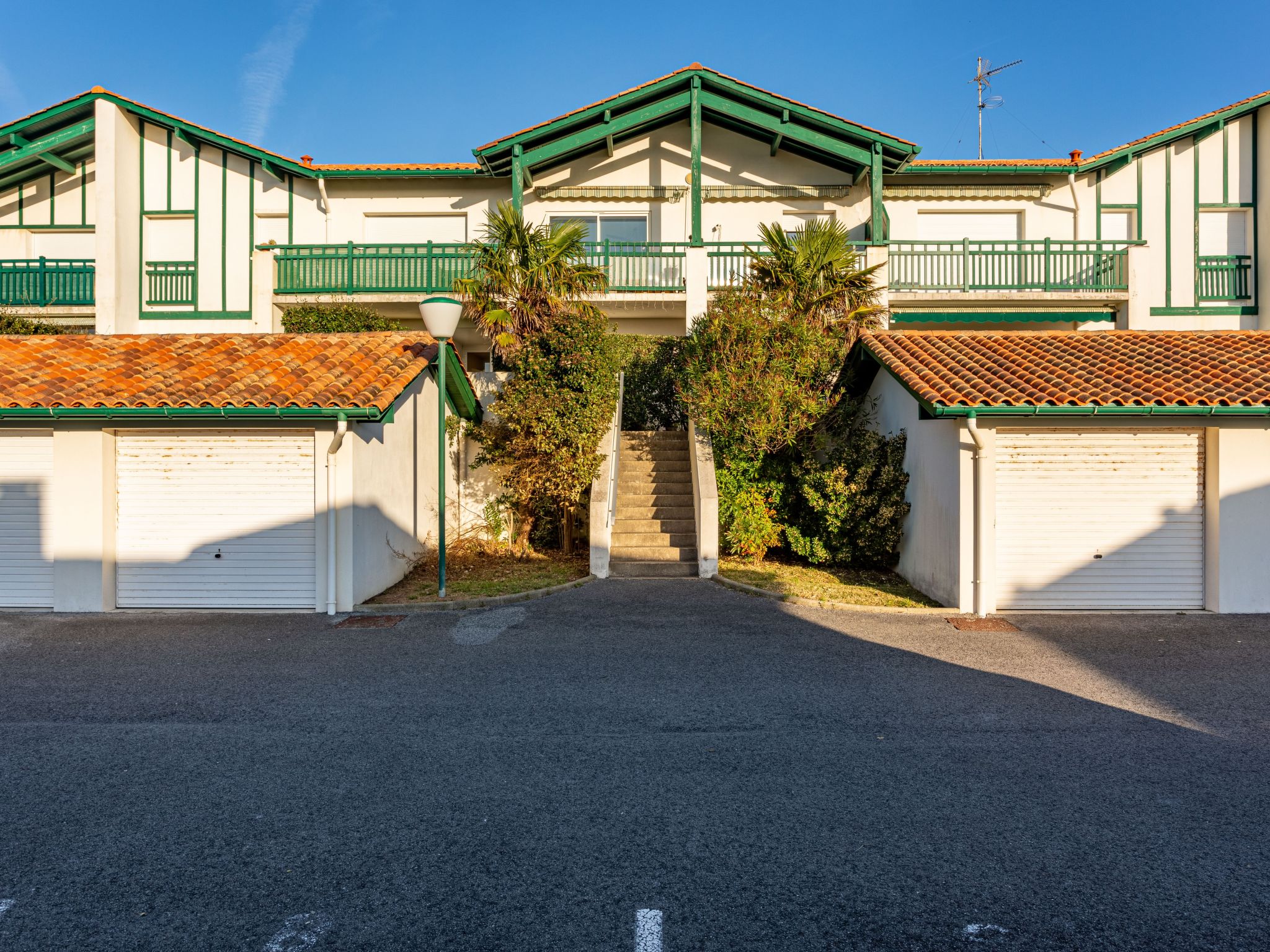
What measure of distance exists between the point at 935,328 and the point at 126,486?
16.7m

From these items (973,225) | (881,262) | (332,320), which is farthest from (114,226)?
(973,225)

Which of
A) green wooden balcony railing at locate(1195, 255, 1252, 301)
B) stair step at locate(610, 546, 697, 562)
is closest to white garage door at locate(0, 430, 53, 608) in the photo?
stair step at locate(610, 546, 697, 562)

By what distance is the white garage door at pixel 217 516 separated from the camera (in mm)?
9250

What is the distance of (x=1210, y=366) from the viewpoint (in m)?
9.68

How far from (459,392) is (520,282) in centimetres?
214

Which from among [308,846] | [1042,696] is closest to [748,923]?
[308,846]

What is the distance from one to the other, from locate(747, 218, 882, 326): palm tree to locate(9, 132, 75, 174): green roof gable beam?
17.2 meters

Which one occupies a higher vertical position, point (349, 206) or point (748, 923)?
point (349, 206)

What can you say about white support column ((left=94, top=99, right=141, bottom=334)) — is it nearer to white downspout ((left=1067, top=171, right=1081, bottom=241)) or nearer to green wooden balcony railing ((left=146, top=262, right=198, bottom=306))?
green wooden balcony railing ((left=146, top=262, right=198, bottom=306))

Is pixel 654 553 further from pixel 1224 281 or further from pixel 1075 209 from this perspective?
pixel 1224 281

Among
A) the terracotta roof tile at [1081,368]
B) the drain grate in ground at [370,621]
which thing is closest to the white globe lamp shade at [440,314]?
the drain grate in ground at [370,621]

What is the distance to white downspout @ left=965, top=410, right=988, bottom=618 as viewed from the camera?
8.90m

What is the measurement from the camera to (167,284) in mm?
Result: 17844

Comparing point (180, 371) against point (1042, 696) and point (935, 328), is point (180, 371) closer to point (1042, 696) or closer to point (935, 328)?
point (1042, 696)
